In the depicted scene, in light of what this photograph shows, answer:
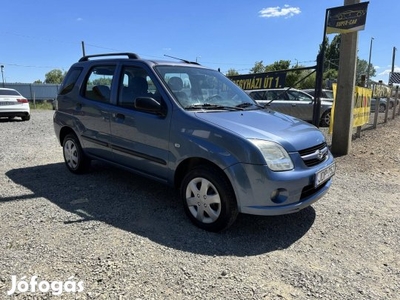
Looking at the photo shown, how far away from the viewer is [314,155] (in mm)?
3557

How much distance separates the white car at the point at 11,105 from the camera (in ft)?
44.1

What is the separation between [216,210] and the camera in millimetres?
3465

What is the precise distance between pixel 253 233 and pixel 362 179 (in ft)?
10.2

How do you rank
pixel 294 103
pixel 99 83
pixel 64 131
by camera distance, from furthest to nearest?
pixel 294 103 → pixel 64 131 → pixel 99 83

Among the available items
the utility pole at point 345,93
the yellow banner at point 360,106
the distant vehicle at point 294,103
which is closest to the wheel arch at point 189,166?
the utility pole at point 345,93

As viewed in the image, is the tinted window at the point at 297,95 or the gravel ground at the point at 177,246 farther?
the tinted window at the point at 297,95

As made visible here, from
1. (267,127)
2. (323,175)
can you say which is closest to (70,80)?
(267,127)

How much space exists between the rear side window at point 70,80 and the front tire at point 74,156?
0.74m

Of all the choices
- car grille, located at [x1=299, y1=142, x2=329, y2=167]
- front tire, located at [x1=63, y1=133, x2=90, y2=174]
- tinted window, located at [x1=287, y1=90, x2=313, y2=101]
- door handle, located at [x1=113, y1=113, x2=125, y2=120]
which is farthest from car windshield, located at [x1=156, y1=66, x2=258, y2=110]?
tinted window, located at [x1=287, y1=90, x2=313, y2=101]

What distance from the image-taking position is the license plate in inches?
137

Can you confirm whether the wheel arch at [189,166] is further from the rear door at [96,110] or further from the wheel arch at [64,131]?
the wheel arch at [64,131]

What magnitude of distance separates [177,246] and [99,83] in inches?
113

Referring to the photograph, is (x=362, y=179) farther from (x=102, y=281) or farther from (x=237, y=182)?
(x=102, y=281)

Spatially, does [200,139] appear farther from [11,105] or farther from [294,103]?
[11,105]
